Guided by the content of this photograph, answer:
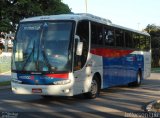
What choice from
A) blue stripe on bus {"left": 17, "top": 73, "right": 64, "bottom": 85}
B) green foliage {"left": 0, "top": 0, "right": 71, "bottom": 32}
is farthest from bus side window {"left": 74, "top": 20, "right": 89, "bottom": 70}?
green foliage {"left": 0, "top": 0, "right": 71, "bottom": 32}

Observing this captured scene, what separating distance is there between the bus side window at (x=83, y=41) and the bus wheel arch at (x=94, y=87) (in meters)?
1.41

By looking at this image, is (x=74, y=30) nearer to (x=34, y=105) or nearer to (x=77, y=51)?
(x=77, y=51)

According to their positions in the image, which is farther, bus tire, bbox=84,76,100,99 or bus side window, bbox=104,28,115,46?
bus side window, bbox=104,28,115,46

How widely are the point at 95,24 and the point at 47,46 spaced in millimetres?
2944

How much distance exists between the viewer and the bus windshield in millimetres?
14711

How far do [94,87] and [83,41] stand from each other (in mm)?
2098

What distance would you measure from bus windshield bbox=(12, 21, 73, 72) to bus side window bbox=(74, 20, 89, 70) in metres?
0.44

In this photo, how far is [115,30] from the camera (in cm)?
1988

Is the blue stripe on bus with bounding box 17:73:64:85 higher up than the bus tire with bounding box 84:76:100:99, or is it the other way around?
the blue stripe on bus with bounding box 17:73:64:85

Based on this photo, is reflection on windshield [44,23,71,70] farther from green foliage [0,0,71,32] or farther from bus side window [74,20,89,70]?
green foliage [0,0,71,32]

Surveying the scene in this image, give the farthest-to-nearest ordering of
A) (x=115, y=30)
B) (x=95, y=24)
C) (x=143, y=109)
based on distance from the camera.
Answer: (x=115, y=30) < (x=95, y=24) < (x=143, y=109)

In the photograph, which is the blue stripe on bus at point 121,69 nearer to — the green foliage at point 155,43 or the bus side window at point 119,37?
the bus side window at point 119,37

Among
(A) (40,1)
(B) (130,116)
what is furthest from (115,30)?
(A) (40,1)

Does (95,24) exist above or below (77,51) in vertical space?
above
